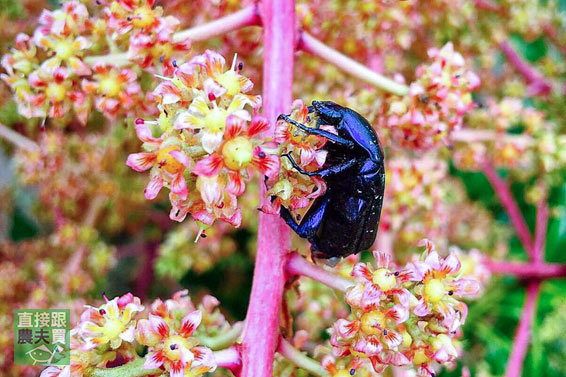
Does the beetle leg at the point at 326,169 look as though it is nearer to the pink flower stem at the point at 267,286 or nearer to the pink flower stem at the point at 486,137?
the pink flower stem at the point at 267,286

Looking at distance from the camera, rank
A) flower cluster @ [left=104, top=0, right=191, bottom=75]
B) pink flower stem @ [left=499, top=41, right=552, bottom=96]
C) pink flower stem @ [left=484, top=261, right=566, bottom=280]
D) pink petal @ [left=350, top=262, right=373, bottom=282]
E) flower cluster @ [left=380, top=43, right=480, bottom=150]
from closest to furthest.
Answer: pink petal @ [left=350, top=262, right=373, bottom=282], flower cluster @ [left=104, top=0, right=191, bottom=75], flower cluster @ [left=380, top=43, right=480, bottom=150], pink flower stem @ [left=484, top=261, right=566, bottom=280], pink flower stem @ [left=499, top=41, right=552, bottom=96]

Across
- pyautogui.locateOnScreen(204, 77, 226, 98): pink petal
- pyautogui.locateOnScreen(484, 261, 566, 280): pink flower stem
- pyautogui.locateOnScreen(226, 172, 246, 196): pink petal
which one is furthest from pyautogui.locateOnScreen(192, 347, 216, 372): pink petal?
pyautogui.locateOnScreen(484, 261, 566, 280): pink flower stem

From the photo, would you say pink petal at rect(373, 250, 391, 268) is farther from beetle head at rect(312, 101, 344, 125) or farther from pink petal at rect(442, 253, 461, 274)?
beetle head at rect(312, 101, 344, 125)

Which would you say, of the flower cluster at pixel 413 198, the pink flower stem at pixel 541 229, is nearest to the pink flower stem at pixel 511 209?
the pink flower stem at pixel 541 229

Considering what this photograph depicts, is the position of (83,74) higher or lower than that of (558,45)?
lower

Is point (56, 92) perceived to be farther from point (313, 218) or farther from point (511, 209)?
point (511, 209)

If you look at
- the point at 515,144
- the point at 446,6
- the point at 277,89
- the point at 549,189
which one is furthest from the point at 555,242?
the point at 277,89

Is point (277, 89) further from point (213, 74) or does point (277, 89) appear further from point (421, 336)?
point (421, 336)

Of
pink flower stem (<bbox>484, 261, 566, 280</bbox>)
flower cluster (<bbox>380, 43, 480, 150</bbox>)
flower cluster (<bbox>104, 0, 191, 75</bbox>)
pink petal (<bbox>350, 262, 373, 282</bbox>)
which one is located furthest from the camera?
pink flower stem (<bbox>484, 261, 566, 280</bbox>)
